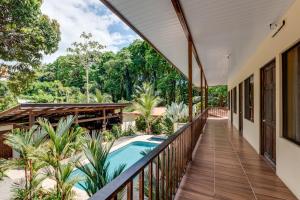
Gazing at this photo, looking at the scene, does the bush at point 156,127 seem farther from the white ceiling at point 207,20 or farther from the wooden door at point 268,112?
the white ceiling at point 207,20

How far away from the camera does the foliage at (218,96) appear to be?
75.3 ft

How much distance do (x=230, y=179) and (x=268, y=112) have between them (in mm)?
1934

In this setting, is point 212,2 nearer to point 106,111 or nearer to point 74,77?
point 106,111

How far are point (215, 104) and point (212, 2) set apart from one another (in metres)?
A: 22.1

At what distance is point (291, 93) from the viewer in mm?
3133

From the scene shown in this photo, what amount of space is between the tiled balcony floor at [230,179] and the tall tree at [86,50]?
74.0 ft

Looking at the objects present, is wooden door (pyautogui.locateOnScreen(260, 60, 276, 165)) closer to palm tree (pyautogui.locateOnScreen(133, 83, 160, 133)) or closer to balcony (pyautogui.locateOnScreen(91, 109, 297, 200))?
balcony (pyautogui.locateOnScreen(91, 109, 297, 200))

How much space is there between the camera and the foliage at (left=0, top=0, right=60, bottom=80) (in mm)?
8156

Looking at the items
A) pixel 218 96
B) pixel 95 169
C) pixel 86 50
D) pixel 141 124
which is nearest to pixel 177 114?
pixel 141 124

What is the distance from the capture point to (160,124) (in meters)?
13.7

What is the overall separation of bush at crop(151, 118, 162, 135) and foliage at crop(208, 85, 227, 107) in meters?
11.4

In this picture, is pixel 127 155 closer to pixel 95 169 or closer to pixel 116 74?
pixel 95 169

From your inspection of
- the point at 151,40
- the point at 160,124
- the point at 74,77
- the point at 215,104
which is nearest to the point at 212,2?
the point at 151,40

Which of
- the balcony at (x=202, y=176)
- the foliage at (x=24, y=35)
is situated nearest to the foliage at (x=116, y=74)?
the foliage at (x=24, y=35)
